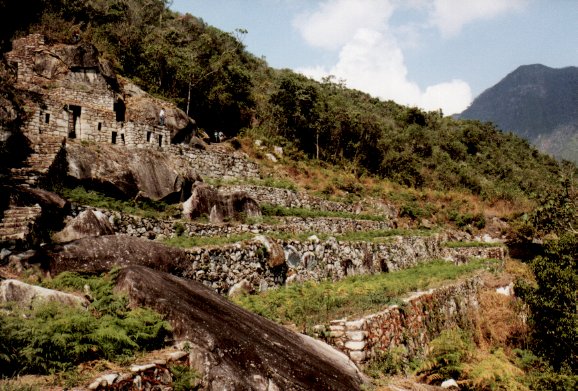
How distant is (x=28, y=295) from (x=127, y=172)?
10680mm

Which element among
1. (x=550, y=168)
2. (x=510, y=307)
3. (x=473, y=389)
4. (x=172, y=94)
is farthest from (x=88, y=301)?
(x=550, y=168)

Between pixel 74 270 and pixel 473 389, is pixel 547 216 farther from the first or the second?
pixel 74 270

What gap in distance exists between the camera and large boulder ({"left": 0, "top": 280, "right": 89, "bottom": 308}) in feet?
23.1

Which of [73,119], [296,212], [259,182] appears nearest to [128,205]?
[73,119]

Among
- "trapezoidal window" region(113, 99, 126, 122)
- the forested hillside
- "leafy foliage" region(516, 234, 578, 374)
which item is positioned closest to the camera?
"leafy foliage" region(516, 234, 578, 374)

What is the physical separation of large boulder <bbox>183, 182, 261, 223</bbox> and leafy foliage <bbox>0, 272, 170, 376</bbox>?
37.3 ft

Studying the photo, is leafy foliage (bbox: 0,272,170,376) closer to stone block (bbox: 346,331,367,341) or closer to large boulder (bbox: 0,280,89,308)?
large boulder (bbox: 0,280,89,308)

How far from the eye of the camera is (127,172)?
17203 mm

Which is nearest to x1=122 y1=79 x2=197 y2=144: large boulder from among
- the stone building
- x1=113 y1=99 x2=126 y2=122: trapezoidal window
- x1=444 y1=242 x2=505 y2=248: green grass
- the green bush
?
the stone building

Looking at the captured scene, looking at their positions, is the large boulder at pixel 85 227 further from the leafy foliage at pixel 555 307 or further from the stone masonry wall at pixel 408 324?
the leafy foliage at pixel 555 307

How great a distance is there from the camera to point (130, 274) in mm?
7453

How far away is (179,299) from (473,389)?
7.45 m

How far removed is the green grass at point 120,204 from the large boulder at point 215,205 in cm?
79

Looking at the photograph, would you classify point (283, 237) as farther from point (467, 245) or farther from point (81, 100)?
point (467, 245)
